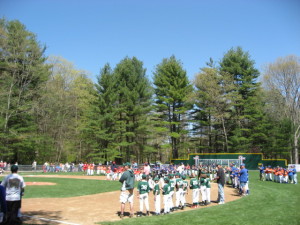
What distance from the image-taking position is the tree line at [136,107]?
43500 mm

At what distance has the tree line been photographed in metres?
43.5

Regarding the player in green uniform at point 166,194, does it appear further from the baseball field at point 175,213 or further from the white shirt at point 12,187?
the white shirt at point 12,187

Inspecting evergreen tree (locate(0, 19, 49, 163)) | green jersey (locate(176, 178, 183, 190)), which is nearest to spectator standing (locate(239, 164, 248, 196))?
green jersey (locate(176, 178, 183, 190))

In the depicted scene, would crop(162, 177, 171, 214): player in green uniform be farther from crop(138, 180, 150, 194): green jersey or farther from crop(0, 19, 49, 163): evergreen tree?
crop(0, 19, 49, 163): evergreen tree

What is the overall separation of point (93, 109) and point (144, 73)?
44.3 ft

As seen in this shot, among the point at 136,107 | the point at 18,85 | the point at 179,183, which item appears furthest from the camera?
the point at 136,107

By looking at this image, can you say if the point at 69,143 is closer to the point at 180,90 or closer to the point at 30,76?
the point at 30,76

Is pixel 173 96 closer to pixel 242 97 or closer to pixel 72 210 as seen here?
pixel 242 97

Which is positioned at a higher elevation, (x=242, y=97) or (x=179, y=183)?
(x=242, y=97)

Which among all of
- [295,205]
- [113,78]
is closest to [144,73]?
[113,78]

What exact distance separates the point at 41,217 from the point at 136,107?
131 ft

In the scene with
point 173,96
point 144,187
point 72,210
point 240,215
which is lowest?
point 72,210

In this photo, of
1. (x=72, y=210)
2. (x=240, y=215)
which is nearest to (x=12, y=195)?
(x=72, y=210)

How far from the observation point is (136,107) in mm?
50281
